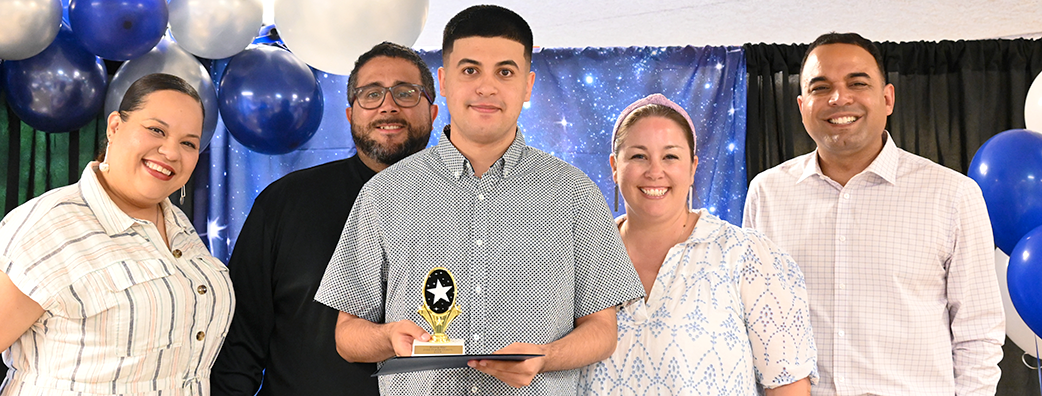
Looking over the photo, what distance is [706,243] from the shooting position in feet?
7.04

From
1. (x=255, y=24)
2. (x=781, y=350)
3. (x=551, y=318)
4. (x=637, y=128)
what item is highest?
(x=255, y=24)

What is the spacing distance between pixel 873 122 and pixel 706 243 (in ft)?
2.85

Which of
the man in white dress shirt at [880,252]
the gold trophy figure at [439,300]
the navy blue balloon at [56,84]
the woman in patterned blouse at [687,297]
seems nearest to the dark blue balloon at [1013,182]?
the man in white dress shirt at [880,252]

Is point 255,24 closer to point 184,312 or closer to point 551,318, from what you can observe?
point 184,312

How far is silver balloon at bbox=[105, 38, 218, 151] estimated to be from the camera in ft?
11.4

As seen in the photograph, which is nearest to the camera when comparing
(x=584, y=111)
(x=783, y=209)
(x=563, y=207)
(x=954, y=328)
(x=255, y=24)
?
(x=563, y=207)

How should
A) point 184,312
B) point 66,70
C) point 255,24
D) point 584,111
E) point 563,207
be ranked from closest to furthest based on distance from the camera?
point 563,207
point 184,312
point 66,70
point 255,24
point 584,111

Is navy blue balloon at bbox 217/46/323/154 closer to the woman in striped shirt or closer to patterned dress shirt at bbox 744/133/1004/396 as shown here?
the woman in striped shirt

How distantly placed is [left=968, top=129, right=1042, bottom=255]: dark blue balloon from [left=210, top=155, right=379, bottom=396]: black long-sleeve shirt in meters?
2.79

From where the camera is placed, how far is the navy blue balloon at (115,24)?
326 cm

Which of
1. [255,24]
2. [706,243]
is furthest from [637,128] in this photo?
[255,24]

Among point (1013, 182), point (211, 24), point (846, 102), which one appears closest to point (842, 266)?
point (846, 102)

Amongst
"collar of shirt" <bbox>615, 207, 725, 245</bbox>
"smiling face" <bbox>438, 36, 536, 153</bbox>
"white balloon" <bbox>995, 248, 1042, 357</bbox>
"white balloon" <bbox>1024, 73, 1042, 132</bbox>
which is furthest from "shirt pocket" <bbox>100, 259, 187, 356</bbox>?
"white balloon" <bbox>1024, 73, 1042, 132</bbox>

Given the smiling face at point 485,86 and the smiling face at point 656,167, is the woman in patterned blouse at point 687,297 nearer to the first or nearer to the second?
the smiling face at point 656,167
